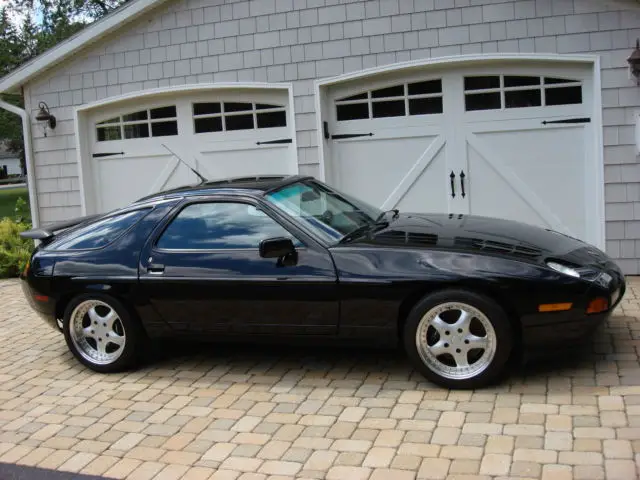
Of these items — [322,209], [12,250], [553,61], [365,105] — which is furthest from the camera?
[12,250]

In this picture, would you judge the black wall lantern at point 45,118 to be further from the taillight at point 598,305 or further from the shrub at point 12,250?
the taillight at point 598,305

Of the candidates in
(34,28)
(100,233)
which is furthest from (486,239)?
(34,28)

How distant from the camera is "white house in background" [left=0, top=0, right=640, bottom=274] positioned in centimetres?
804

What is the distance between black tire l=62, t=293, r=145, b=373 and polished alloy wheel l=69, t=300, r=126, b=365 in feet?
0.05

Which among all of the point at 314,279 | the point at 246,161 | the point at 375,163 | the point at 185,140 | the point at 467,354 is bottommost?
the point at 467,354

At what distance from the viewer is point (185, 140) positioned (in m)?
9.84

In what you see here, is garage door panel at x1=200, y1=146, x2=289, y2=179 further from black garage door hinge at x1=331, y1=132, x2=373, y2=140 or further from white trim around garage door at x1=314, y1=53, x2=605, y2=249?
white trim around garage door at x1=314, y1=53, x2=605, y2=249

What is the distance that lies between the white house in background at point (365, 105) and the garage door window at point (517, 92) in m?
0.02

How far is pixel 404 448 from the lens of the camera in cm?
408

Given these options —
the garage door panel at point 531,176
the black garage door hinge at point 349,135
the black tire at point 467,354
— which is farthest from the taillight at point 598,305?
the black garage door hinge at point 349,135

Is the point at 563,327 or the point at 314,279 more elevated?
the point at 314,279

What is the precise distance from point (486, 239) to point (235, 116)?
17.1 ft

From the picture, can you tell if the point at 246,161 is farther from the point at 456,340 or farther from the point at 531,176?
the point at 456,340

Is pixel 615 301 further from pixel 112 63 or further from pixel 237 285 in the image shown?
pixel 112 63
